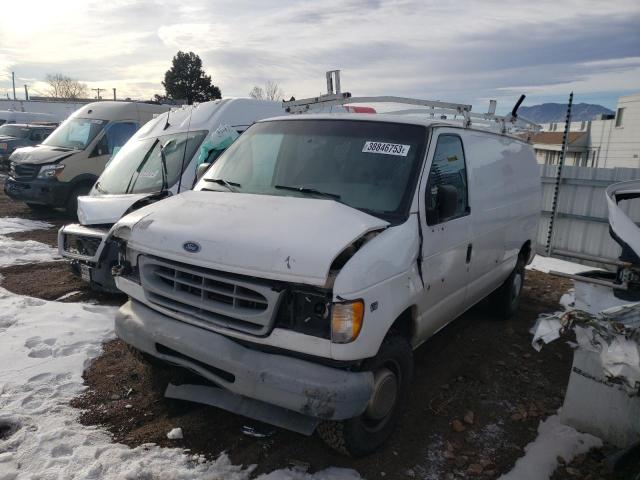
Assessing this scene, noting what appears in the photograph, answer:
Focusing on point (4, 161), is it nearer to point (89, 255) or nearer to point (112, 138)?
point (112, 138)

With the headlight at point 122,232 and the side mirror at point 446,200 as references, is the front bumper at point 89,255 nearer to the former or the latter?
the headlight at point 122,232

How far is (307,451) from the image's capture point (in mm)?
3244

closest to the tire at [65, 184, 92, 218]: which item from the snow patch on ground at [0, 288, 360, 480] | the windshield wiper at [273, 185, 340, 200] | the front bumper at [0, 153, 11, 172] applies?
the snow patch on ground at [0, 288, 360, 480]

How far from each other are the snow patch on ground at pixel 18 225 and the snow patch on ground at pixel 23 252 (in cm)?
93

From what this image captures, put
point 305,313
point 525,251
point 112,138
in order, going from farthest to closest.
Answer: point 112,138 < point 525,251 < point 305,313

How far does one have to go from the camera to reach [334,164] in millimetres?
3764

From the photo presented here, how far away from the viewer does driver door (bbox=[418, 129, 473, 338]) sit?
3.53 m

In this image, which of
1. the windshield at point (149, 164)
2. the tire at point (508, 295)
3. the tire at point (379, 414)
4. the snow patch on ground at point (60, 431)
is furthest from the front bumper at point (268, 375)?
the windshield at point (149, 164)

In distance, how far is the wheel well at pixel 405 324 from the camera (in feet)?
11.2

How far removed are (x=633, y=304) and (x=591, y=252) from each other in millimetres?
7509

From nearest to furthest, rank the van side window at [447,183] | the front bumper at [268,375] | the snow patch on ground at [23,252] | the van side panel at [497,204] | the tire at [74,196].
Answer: the front bumper at [268,375] < the van side window at [447,183] < the van side panel at [497,204] < the snow patch on ground at [23,252] < the tire at [74,196]

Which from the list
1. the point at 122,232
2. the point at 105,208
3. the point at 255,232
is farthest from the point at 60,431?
the point at 105,208

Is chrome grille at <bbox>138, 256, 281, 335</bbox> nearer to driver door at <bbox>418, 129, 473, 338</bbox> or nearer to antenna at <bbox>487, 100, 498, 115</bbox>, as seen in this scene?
driver door at <bbox>418, 129, 473, 338</bbox>

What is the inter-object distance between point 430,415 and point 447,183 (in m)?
1.86
